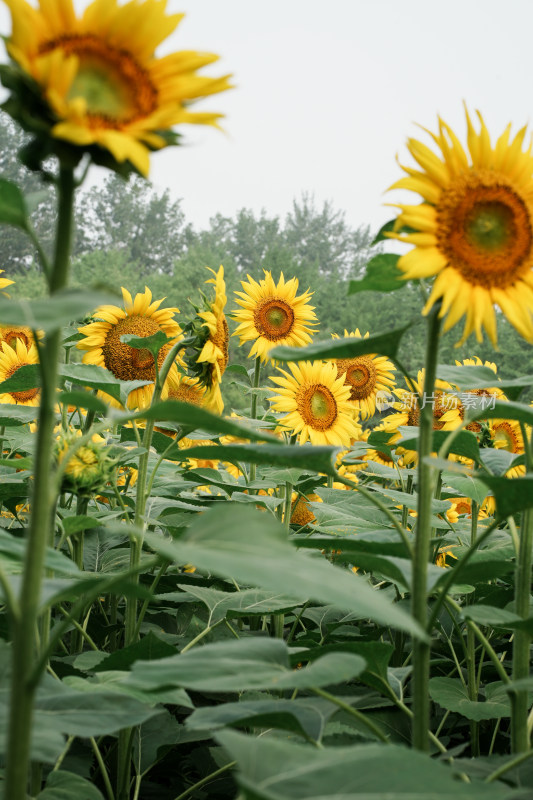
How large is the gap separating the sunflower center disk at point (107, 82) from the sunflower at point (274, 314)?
91.5 inches

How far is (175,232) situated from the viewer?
40.9 metres

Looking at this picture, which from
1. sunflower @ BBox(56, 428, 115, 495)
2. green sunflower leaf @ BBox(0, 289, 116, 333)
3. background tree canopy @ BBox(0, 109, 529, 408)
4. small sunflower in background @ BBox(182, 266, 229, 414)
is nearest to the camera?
green sunflower leaf @ BBox(0, 289, 116, 333)

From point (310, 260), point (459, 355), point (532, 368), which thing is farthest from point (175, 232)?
point (532, 368)

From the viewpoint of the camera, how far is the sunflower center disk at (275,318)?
313cm

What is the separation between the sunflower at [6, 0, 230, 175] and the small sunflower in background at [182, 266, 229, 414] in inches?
41.2

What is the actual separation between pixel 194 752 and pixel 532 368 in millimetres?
20562

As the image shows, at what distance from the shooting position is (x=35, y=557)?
650 millimetres

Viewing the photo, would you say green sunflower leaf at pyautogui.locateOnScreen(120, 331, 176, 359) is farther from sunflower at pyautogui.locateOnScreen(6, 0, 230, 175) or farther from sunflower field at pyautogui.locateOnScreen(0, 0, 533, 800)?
sunflower at pyautogui.locateOnScreen(6, 0, 230, 175)

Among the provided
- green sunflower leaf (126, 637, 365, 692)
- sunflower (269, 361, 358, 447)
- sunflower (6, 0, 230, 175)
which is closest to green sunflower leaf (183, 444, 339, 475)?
green sunflower leaf (126, 637, 365, 692)

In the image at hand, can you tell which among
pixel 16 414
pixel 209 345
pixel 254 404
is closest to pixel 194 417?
pixel 16 414

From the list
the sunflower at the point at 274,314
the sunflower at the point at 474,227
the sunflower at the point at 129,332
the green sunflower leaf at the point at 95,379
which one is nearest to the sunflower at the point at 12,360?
the sunflower at the point at 129,332

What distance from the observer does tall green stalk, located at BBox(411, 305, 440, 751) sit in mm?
821

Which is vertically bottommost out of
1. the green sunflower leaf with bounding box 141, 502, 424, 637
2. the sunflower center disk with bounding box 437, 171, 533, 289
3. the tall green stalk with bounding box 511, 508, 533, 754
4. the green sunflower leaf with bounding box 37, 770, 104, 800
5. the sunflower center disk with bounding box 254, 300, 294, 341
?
the green sunflower leaf with bounding box 37, 770, 104, 800

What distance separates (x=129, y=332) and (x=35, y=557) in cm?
161
